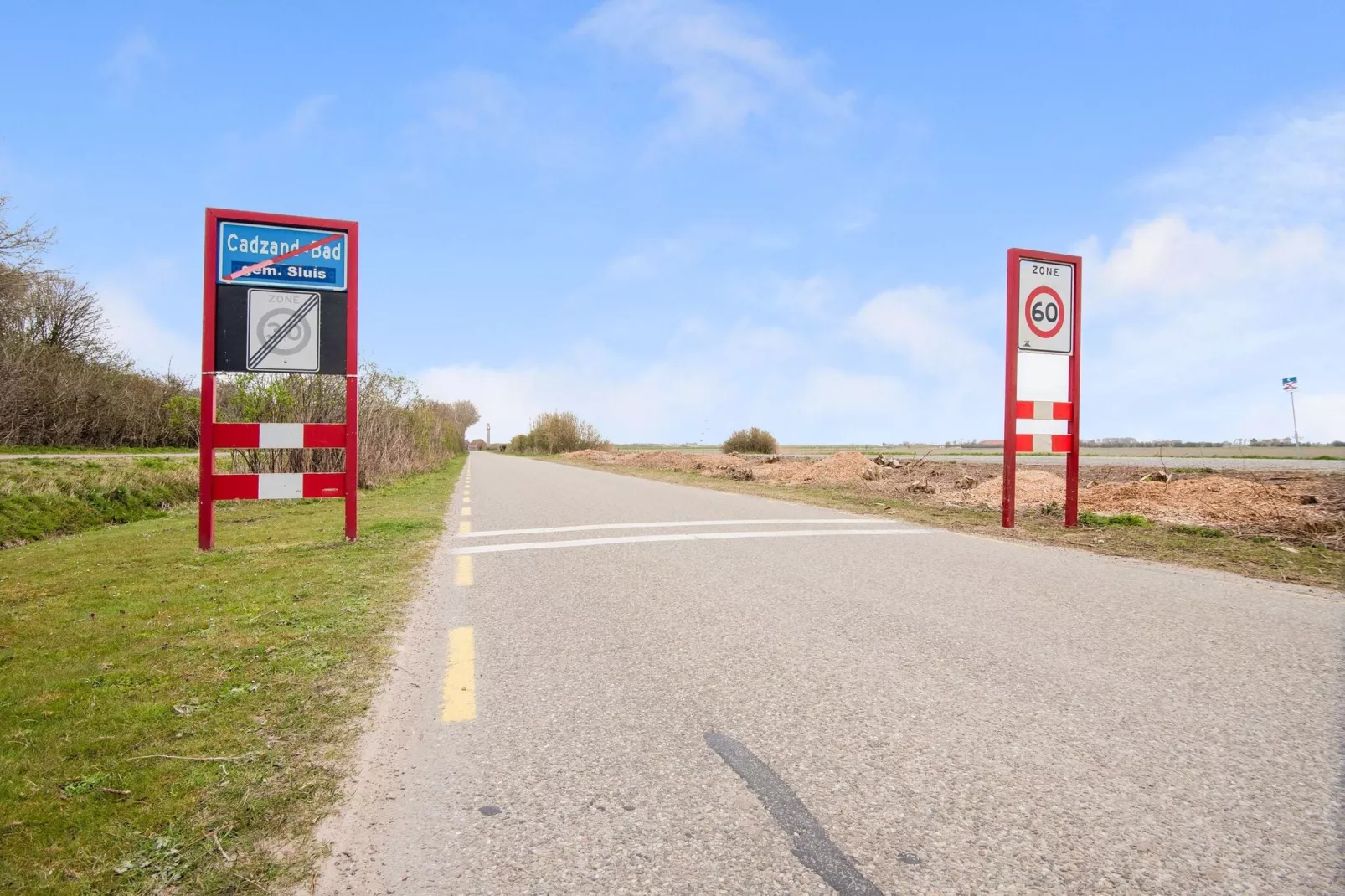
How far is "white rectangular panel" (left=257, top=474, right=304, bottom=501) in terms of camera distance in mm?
7516

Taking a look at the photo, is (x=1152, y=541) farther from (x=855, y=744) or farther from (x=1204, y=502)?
(x=855, y=744)

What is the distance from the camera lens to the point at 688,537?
26.2ft

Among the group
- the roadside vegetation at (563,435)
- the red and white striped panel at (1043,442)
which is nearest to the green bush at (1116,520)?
the red and white striped panel at (1043,442)

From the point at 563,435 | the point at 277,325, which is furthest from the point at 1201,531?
the point at 563,435

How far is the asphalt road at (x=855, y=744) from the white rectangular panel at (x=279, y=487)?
3239mm

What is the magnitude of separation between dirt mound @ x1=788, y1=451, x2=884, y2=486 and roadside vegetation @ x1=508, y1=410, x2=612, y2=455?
41790mm

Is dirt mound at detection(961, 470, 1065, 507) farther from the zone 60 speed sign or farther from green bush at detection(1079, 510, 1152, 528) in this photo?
the zone 60 speed sign

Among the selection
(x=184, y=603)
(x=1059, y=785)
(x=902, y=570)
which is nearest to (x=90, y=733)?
(x=184, y=603)

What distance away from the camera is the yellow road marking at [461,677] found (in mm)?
3037

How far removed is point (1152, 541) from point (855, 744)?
22.4 ft

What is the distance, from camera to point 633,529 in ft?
28.4

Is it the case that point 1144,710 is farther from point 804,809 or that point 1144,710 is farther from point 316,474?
point 316,474

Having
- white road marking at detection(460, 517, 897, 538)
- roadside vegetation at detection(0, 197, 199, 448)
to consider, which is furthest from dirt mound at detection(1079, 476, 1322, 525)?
roadside vegetation at detection(0, 197, 199, 448)

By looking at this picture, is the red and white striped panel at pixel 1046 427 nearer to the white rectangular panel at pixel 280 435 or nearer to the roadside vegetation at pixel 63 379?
the white rectangular panel at pixel 280 435
